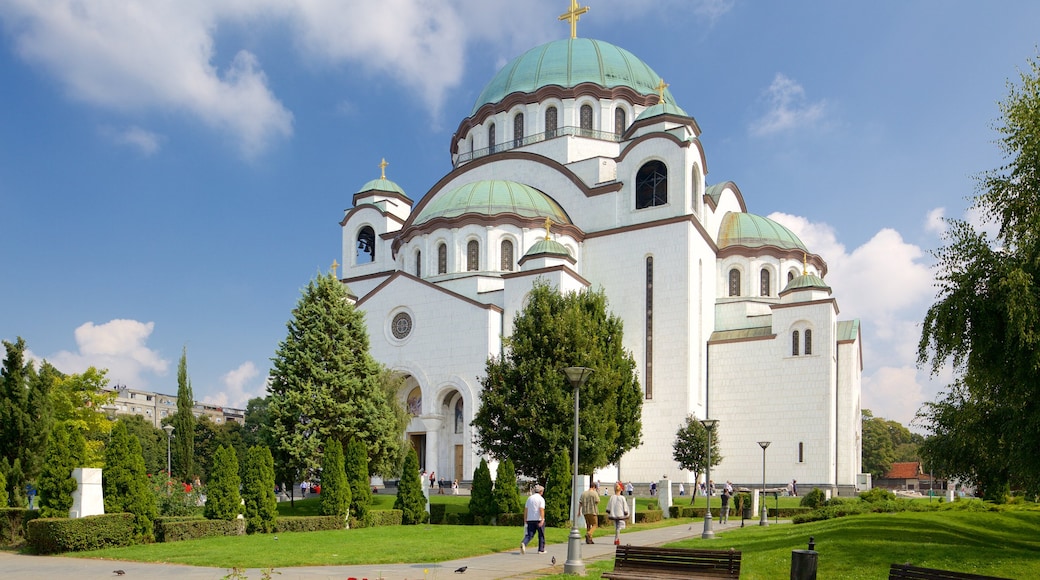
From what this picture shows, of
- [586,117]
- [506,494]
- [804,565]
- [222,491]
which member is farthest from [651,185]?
[804,565]

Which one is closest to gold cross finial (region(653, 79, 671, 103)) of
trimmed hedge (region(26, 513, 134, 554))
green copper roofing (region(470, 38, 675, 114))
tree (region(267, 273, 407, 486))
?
green copper roofing (region(470, 38, 675, 114))

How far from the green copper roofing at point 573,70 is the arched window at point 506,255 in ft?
34.3

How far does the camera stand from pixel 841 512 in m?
24.0

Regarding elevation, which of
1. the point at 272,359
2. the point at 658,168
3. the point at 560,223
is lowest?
the point at 272,359

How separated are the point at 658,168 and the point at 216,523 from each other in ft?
90.6

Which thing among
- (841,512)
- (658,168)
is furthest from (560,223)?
(841,512)

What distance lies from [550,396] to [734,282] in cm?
2040

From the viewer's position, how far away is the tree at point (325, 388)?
24906mm

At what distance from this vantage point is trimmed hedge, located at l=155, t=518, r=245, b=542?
18.1 meters

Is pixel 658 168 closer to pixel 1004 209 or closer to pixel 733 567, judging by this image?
pixel 1004 209

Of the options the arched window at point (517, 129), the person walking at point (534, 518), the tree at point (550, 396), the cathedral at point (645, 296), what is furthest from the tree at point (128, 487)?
the arched window at point (517, 129)

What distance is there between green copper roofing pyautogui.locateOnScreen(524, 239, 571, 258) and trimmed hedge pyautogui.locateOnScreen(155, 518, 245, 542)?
792 inches

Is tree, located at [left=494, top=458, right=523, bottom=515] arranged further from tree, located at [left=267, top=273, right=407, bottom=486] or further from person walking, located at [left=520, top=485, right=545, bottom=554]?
person walking, located at [left=520, top=485, right=545, bottom=554]

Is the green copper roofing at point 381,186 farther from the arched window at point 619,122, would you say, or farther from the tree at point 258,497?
the tree at point 258,497
